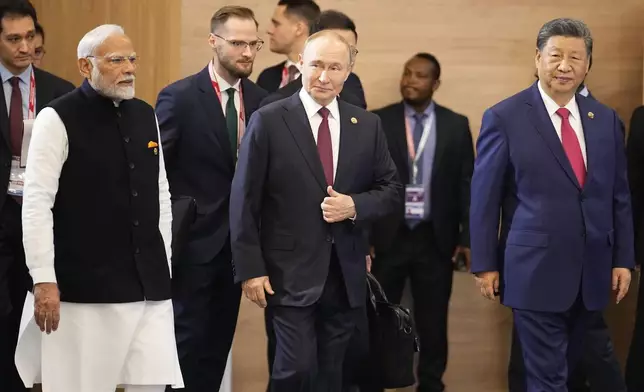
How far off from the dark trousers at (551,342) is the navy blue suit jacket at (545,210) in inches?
2.3

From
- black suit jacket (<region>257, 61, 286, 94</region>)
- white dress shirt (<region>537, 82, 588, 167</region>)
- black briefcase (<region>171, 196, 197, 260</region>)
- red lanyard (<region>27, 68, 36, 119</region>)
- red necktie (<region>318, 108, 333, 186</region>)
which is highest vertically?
black suit jacket (<region>257, 61, 286, 94</region>)

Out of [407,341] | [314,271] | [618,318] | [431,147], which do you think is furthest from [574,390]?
[314,271]

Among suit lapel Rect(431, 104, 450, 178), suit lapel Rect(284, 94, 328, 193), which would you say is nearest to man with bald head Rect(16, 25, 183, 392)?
suit lapel Rect(284, 94, 328, 193)

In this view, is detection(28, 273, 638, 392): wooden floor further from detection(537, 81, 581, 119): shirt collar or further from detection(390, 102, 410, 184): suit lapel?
detection(537, 81, 581, 119): shirt collar

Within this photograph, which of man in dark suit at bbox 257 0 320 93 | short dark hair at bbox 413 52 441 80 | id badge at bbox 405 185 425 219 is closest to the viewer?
man in dark suit at bbox 257 0 320 93

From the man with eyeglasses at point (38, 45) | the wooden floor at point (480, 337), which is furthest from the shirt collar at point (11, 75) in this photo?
the wooden floor at point (480, 337)

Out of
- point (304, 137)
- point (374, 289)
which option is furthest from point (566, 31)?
point (374, 289)

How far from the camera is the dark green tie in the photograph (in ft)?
17.1

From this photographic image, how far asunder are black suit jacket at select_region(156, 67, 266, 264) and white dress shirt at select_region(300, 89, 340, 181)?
2.02 feet

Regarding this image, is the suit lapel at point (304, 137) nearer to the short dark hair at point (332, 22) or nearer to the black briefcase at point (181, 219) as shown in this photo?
Answer: the black briefcase at point (181, 219)

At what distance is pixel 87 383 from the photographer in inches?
164

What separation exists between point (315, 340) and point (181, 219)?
2.45 feet

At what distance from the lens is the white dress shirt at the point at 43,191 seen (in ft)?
13.2

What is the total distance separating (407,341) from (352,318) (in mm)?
251
